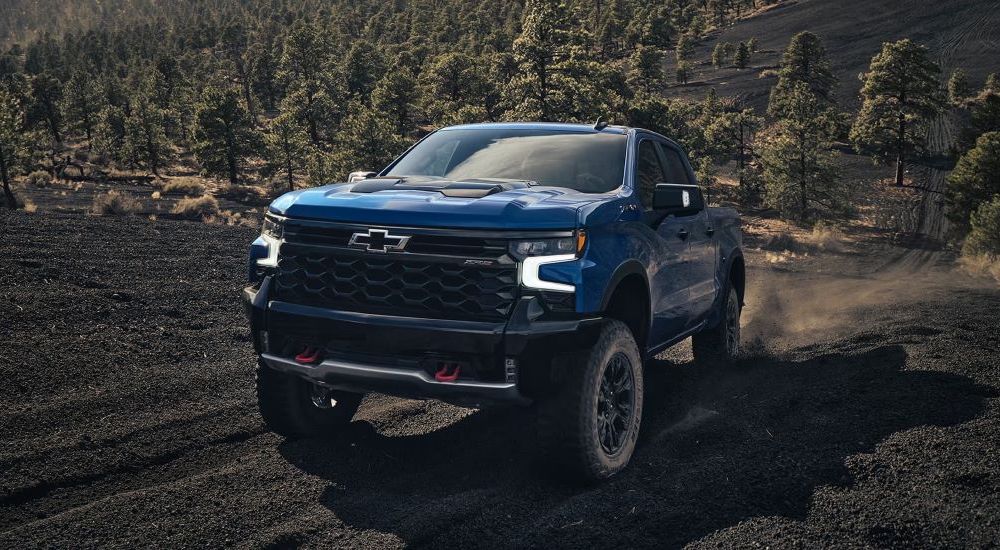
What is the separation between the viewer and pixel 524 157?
5.90m

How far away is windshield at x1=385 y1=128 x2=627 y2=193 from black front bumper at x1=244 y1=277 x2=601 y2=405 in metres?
1.53

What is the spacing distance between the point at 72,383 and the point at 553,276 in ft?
16.0

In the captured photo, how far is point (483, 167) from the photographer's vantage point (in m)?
5.92

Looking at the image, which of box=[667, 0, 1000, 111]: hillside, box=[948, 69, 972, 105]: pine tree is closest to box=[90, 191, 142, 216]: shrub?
box=[667, 0, 1000, 111]: hillside

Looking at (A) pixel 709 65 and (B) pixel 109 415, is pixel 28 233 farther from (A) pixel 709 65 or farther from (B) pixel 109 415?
(A) pixel 709 65

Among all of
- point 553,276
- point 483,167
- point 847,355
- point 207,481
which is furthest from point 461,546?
point 847,355

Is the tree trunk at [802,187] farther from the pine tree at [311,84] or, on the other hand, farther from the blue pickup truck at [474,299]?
the blue pickup truck at [474,299]

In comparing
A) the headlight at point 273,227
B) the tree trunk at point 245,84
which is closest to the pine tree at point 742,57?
the tree trunk at point 245,84

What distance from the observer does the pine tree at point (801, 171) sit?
172 ft

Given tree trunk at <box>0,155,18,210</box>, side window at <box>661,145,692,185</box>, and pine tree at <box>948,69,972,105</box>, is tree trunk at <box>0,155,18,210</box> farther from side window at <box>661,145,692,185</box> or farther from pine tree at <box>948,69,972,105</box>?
pine tree at <box>948,69,972,105</box>

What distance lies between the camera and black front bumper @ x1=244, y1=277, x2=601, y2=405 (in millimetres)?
4207

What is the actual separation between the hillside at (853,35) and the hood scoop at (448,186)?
92838 mm

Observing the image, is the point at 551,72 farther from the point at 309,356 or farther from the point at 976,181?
the point at 309,356

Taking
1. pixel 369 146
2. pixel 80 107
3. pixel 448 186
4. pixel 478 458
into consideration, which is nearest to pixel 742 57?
pixel 369 146
